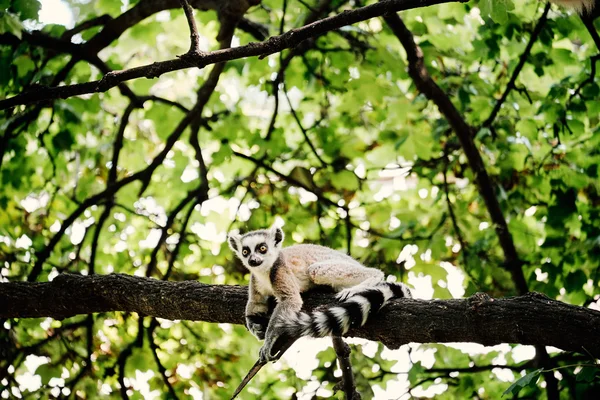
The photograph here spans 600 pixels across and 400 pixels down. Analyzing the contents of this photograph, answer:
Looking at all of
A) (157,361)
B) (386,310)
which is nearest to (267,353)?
(386,310)

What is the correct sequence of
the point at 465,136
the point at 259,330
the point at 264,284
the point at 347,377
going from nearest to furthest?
the point at 259,330
the point at 347,377
the point at 264,284
the point at 465,136

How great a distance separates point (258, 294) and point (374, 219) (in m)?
3.13

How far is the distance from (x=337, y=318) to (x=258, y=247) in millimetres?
1429

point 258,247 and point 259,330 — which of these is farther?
point 258,247

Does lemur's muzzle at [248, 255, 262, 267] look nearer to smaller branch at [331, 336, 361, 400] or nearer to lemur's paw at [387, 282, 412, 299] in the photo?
smaller branch at [331, 336, 361, 400]

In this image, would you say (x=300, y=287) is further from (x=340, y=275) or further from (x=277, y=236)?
(x=277, y=236)

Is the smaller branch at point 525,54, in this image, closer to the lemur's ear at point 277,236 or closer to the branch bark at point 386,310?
the lemur's ear at point 277,236

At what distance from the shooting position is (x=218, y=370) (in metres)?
7.27

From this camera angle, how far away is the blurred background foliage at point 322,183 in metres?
6.21

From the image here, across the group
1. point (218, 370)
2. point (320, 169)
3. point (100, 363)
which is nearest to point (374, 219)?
point (320, 169)

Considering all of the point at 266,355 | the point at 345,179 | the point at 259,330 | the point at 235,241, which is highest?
the point at 345,179

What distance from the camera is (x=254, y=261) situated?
4.87 metres

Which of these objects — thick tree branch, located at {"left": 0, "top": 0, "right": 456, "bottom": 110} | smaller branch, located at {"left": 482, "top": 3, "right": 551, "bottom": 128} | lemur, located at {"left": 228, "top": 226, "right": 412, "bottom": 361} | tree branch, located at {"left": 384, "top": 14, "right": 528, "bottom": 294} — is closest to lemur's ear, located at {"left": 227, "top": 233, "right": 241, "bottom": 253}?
lemur, located at {"left": 228, "top": 226, "right": 412, "bottom": 361}

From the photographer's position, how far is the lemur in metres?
3.80
